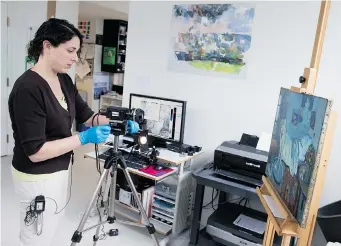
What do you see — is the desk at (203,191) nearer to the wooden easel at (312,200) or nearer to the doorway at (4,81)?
the wooden easel at (312,200)

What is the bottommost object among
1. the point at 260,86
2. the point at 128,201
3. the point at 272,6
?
the point at 128,201

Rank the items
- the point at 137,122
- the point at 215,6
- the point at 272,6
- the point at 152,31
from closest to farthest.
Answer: the point at 137,122 → the point at 272,6 → the point at 215,6 → the point at 152,31

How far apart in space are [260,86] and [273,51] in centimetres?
27

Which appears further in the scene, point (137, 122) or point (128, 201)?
point (128, 201)

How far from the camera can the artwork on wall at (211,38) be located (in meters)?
2.23

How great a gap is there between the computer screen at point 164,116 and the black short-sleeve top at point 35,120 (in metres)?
0.96

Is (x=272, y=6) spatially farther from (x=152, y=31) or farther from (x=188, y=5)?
(x=152, y=31)

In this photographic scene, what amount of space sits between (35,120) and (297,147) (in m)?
1.07

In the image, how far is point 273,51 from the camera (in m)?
2.14

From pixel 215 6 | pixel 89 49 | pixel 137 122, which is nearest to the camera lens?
pixel 137 122

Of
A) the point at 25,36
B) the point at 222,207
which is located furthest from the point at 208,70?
the point at 25,36

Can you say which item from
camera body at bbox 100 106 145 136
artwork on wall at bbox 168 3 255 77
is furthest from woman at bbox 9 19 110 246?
artwork on wall at bbox 168 3 255 77

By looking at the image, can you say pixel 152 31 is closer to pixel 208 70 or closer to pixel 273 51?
pixel 208 70

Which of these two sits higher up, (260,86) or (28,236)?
(260,86)
